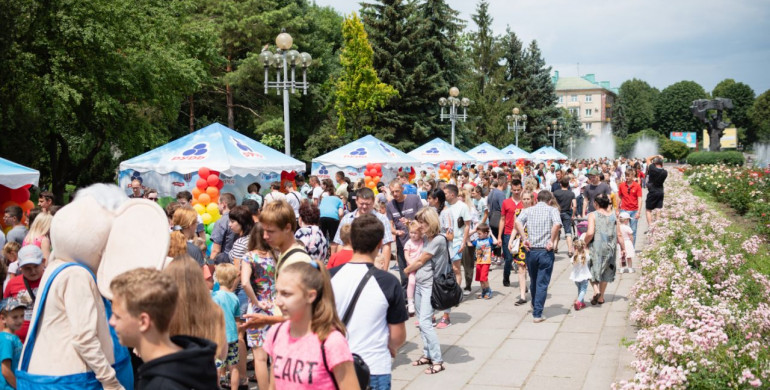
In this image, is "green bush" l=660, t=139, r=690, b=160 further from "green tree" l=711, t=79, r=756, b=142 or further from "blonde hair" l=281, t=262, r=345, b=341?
"blonde hair" l=281, t=262, r=345, b=341

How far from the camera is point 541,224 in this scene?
8703 mm

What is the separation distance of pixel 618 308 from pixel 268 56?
33.4 ft

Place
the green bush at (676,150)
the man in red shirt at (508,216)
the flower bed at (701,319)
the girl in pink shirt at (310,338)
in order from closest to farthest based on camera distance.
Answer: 1. the girl in pink shirt at (310,338)
2. the flower bed at (701,319)
3. the man in red shirt at (508,216)
4. the green bush at (676,150)

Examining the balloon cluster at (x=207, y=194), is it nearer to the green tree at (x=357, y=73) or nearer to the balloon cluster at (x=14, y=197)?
the balloon cluster at (x=14, y=197)

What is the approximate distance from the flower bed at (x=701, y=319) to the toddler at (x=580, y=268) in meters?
0.84

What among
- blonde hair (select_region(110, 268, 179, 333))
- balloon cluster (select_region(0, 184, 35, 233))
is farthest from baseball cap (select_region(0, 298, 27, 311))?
balloon cluster (select_region(0, 184, 35, 233))

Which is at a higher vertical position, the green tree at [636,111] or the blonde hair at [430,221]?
the green tree at [636,111]

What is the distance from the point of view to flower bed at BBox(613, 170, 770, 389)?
187 inches

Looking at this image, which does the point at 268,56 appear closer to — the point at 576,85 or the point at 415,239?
the point at 415,239

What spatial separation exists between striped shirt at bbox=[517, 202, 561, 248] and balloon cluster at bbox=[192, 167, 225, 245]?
21.4 feet

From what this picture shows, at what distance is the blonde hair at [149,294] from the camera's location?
2479mm

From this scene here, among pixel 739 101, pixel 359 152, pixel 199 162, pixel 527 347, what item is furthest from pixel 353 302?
pixel 739 101

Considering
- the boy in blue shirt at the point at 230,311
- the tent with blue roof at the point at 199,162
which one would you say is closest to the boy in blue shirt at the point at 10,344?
the boy in blue shirt at the point at 230,311

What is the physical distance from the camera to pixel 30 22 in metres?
19.8
